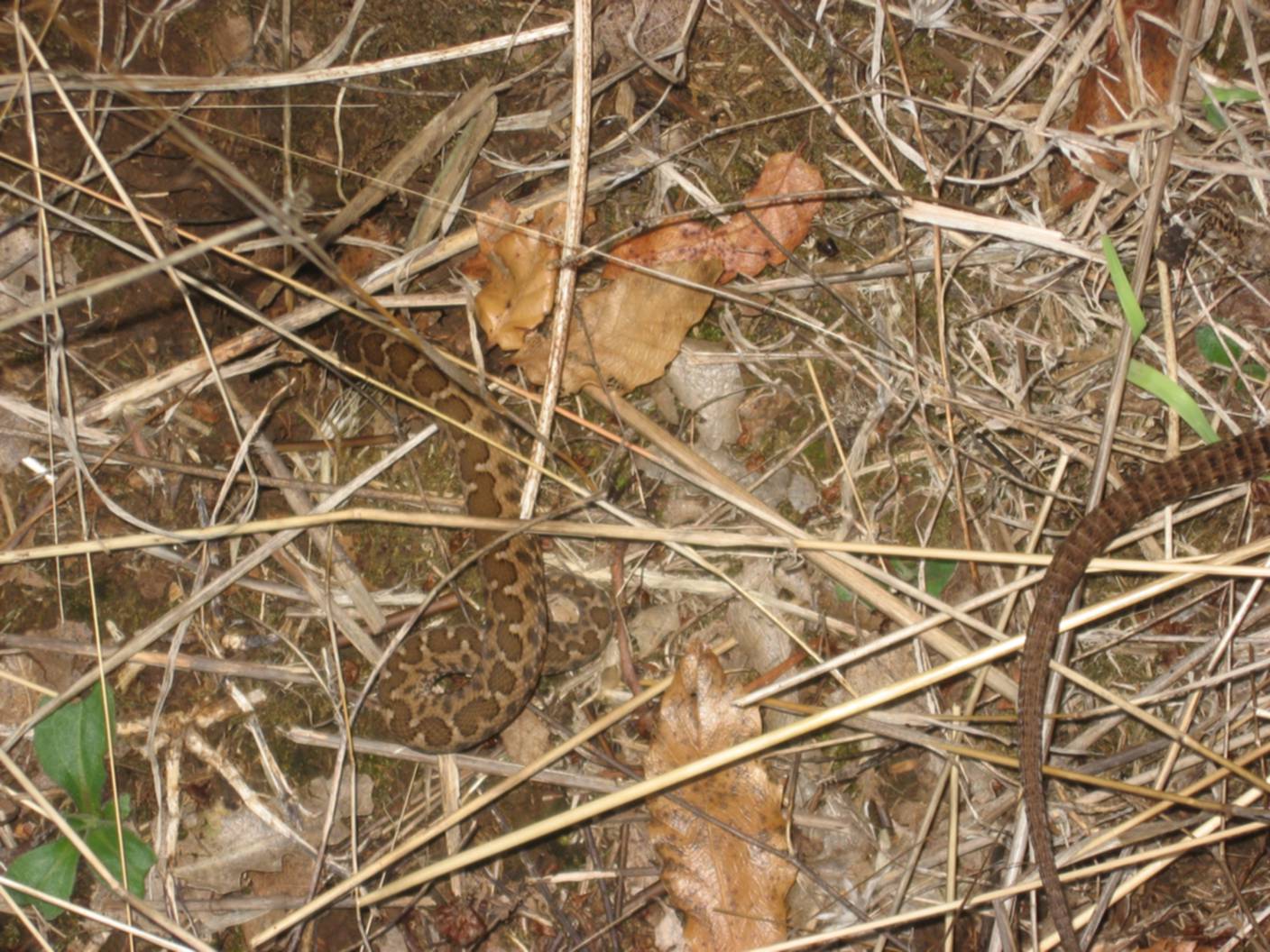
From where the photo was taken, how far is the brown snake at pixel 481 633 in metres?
4.48

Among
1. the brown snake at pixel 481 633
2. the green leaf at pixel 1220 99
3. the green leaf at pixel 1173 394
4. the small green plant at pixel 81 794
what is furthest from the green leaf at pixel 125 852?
the green leaf at pixel 1220 99

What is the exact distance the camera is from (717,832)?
4195 mm

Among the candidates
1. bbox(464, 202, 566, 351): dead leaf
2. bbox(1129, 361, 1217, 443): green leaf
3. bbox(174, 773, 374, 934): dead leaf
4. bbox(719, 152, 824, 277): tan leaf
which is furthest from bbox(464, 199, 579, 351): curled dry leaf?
bbox(1129, 361, 1217, 443): green leaf

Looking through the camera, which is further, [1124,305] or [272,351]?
[272,351]

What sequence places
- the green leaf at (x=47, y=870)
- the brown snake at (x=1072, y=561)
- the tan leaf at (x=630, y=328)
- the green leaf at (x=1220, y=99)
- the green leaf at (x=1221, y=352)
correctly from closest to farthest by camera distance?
1. the brown snake at (x=1072, y=561)
2. the green leaf at (x=47, y=870)
3. the green leaf at (x=1220, y=99)
4. the green leaf at (x=1221, y=352)
5. the tan leaf at (x=630, y=328)

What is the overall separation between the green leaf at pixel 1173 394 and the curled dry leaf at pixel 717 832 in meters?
2.14

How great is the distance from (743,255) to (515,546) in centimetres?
170

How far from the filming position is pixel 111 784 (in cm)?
424

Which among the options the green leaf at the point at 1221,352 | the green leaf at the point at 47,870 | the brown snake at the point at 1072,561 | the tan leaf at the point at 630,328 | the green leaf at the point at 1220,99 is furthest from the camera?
the tan leaf at the point at 630,328

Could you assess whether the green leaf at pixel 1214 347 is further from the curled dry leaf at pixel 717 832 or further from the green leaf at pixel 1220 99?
the curled dry leaf at pixel 717 832

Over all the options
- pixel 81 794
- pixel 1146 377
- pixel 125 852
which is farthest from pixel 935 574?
pixel 81 794

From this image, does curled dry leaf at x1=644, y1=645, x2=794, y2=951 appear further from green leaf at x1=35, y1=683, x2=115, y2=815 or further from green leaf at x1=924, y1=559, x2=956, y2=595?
green leaf at x1=35, y1=683, x2=115, y2=815

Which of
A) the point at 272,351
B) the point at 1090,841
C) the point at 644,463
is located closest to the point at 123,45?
the point at 272,351

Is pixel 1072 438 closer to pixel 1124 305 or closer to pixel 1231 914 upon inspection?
pixel 1124 305
